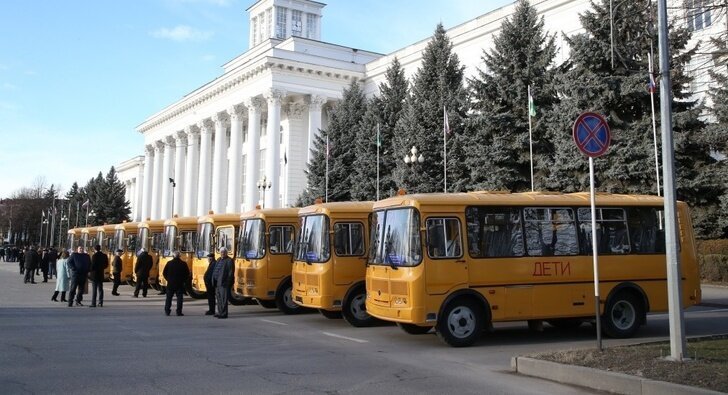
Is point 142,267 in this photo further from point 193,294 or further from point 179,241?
point 193,294

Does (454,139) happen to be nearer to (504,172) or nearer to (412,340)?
(504,172)

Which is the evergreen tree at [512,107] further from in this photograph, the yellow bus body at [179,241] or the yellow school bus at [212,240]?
the yellow school bus at [212,240]

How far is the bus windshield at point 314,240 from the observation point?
14.2 meters

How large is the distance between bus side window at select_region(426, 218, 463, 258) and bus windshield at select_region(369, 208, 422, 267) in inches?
9.1

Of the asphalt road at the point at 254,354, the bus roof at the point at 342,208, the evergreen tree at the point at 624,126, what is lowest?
the asphalt road at the point at 254,354

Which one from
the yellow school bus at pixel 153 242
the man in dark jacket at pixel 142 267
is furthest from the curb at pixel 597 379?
the yellow school bus at pixel 153 242

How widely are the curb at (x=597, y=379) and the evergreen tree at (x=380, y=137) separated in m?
32.4

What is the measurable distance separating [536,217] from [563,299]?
173 cm

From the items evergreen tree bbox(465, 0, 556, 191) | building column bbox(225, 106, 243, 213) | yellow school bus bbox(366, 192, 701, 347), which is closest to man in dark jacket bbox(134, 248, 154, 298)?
yellow school bus bbox(366, 192, 701, 347)

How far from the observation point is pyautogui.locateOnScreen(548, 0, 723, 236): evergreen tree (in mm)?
26328

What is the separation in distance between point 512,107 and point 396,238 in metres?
22.5

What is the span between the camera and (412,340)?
12250 millimetres

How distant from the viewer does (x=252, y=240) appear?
1706 cm

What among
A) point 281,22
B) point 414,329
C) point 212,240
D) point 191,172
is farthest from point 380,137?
point 281,22
